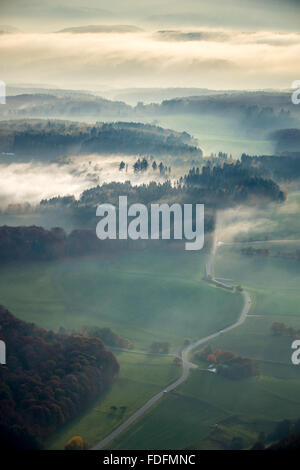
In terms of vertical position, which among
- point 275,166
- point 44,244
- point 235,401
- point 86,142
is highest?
point 86,142

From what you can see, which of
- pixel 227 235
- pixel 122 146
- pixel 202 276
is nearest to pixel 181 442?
pixel 202 276

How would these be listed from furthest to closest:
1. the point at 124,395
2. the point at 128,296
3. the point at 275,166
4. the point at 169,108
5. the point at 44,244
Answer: the point at 169,108, the point at 275,166, the point at 44,244, the point at 128,296, the point at 124,395

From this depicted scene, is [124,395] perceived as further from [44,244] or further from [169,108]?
[169,108]

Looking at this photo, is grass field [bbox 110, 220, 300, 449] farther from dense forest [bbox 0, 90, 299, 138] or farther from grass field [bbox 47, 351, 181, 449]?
dense forest [bbox 0, 90, 299, 138]

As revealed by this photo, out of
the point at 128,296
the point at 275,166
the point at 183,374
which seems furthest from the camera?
the point at 275,166

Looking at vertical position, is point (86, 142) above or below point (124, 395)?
above

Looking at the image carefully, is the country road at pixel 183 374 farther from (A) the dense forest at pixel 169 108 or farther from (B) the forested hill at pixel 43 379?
(A) the dense forest at pixel 169 108

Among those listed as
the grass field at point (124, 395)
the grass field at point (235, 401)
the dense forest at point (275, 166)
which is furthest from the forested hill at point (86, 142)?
the grass field at point (124, 395)

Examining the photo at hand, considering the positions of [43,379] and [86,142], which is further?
[86,142]

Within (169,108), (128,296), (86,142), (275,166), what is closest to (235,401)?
(128,296)
